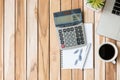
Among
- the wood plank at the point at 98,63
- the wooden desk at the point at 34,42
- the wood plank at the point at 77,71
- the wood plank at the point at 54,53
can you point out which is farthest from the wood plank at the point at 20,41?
the wood plank at the point at 98,63

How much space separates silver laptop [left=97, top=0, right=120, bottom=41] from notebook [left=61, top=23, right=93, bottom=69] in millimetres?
54

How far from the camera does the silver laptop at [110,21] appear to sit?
4.51 feet

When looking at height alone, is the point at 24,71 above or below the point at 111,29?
below

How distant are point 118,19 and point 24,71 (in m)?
0.50

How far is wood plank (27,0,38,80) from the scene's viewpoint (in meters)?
1.47

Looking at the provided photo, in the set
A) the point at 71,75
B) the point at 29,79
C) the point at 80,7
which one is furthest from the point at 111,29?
the point at 29,79

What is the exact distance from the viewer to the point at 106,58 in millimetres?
1352

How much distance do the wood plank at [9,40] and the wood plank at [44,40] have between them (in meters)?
0.14

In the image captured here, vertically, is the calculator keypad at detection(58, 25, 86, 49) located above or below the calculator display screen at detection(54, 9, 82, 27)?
below

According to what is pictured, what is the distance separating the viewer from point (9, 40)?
1.51 meters

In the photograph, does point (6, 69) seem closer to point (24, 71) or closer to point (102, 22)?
point (24, 71)

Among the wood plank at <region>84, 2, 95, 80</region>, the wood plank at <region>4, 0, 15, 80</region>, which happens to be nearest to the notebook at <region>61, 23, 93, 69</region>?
the wood plank at <region>84, 2, 95, 80</region>

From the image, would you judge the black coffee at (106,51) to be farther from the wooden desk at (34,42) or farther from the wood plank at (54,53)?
the wood plank at (54,53)

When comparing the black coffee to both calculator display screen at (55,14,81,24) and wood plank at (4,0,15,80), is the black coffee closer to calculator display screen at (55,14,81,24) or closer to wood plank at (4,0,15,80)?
calculator display screen at (55,14,81,24)
